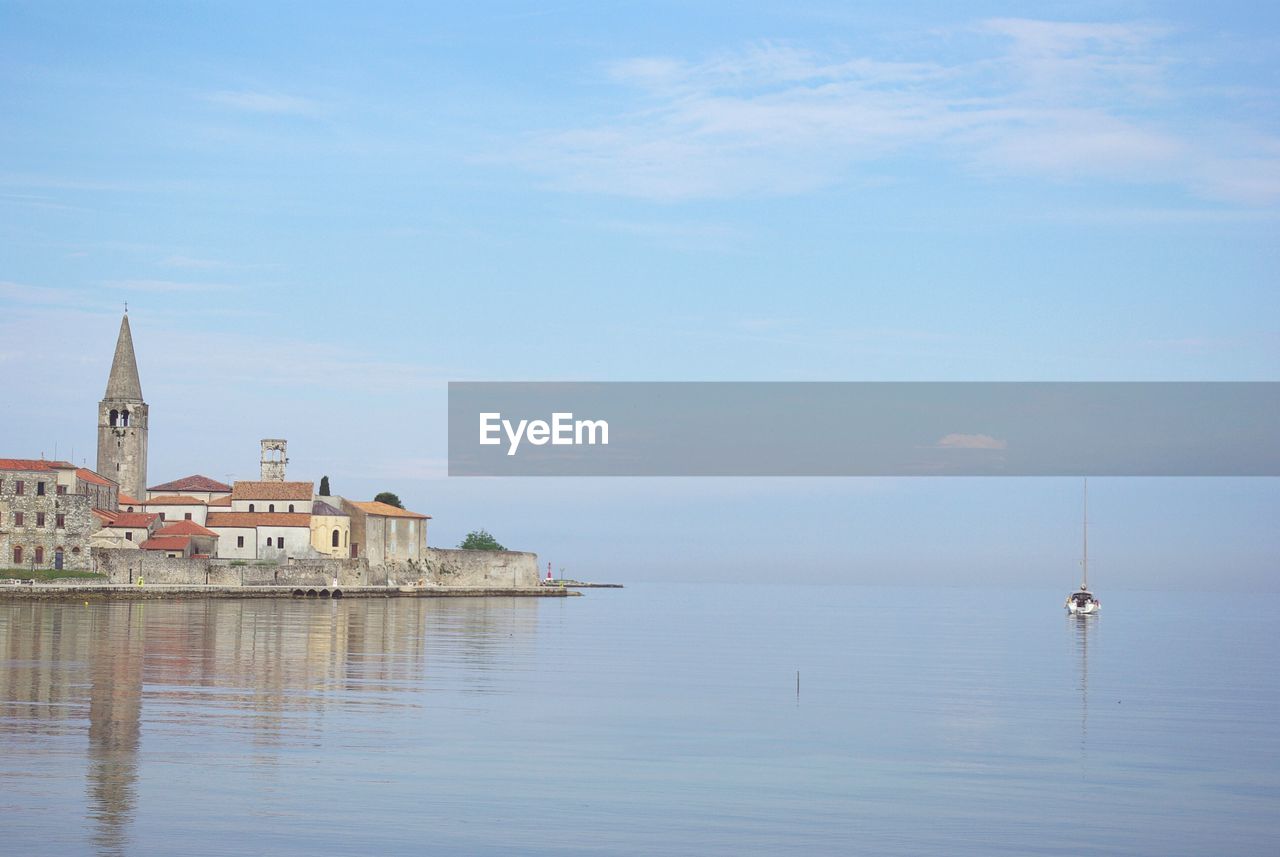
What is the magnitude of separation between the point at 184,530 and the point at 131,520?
3.08m

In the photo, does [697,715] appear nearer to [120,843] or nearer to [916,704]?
[916,704]

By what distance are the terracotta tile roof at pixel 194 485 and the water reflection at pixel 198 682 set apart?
35.2 m

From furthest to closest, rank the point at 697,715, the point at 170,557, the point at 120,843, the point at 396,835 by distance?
1. the point at 170,557
2. the point at 697,715
3. the point at 396,835
4. the point at 120,843

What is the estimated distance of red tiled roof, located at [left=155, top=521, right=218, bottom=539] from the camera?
85312 mm

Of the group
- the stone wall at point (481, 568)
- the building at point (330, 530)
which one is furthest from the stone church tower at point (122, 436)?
the stone wall at point (481, 568)

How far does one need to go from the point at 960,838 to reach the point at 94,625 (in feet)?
134

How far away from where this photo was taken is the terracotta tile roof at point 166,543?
274ft

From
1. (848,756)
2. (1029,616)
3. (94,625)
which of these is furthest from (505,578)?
(848,756)

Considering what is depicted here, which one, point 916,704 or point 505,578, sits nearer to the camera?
point 916,704

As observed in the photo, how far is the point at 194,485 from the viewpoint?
95.6 m

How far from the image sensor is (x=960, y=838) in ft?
50.9

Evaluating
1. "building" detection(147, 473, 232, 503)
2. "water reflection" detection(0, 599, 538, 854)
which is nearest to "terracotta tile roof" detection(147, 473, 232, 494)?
"building" detection(147, 473, 232, 503)

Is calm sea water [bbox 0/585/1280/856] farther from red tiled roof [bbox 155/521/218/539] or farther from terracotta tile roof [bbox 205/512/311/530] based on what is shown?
terracotta tile roof [bbox 205/512/311/530]

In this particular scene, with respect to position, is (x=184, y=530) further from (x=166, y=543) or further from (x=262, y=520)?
(x=262, y=520)
